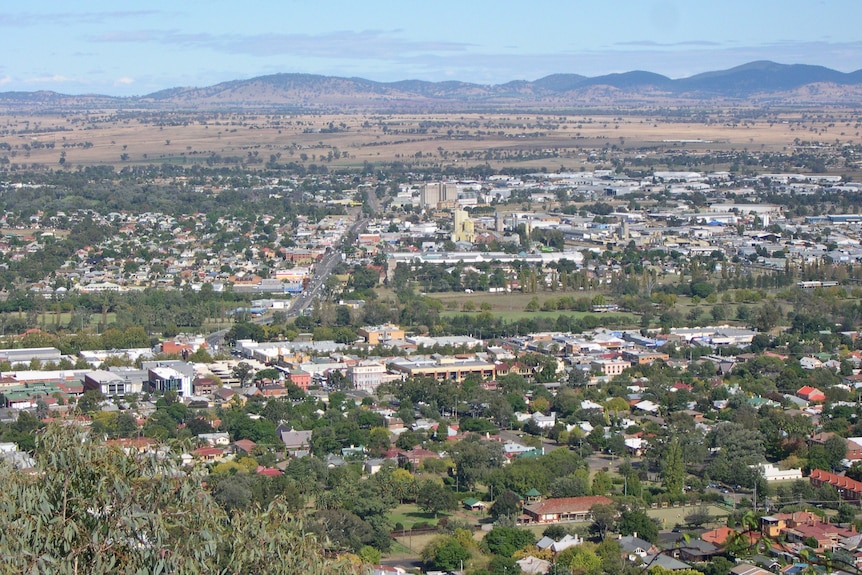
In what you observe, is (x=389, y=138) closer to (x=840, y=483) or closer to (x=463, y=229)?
(x=463, y=229)

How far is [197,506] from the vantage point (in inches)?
225

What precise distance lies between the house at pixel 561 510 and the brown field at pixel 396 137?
54.1 meters

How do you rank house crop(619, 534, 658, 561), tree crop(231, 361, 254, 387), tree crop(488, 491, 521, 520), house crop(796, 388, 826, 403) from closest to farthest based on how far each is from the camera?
house crop(619, 534, 658, 561) < tree crop(488, 491, 521, 520) < house crop(796, 388, 826, 403) < tree crop(231, 361, 254, 387)

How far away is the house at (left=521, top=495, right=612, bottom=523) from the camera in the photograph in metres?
14.9

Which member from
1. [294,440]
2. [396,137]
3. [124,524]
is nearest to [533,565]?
[294,440]

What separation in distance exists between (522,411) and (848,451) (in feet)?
15.9

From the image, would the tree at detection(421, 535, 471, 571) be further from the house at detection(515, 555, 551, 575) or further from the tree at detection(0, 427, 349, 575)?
the tree at detection(0, 427, 349, 575)

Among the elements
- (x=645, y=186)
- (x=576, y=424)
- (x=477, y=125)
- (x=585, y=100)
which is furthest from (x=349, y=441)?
(x=585, y=100)

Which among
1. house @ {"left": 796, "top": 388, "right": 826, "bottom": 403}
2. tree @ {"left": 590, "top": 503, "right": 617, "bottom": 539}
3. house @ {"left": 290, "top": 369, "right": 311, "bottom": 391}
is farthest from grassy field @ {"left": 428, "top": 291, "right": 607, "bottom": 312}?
tree @ {"left": 590, "top": 503, "right": 617, "bottom": 539}

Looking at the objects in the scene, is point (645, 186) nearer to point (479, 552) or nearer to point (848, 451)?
point (848, 451)

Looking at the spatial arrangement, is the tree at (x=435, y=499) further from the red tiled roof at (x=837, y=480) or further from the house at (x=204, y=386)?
the house at (x=204, y=386)

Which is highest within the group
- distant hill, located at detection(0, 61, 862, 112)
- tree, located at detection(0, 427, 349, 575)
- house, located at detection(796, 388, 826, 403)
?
tree, located at detection(0, 427, 349, 575)

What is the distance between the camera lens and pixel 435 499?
49.3ft

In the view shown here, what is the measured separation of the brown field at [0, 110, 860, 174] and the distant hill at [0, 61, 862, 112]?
41.4 metres
